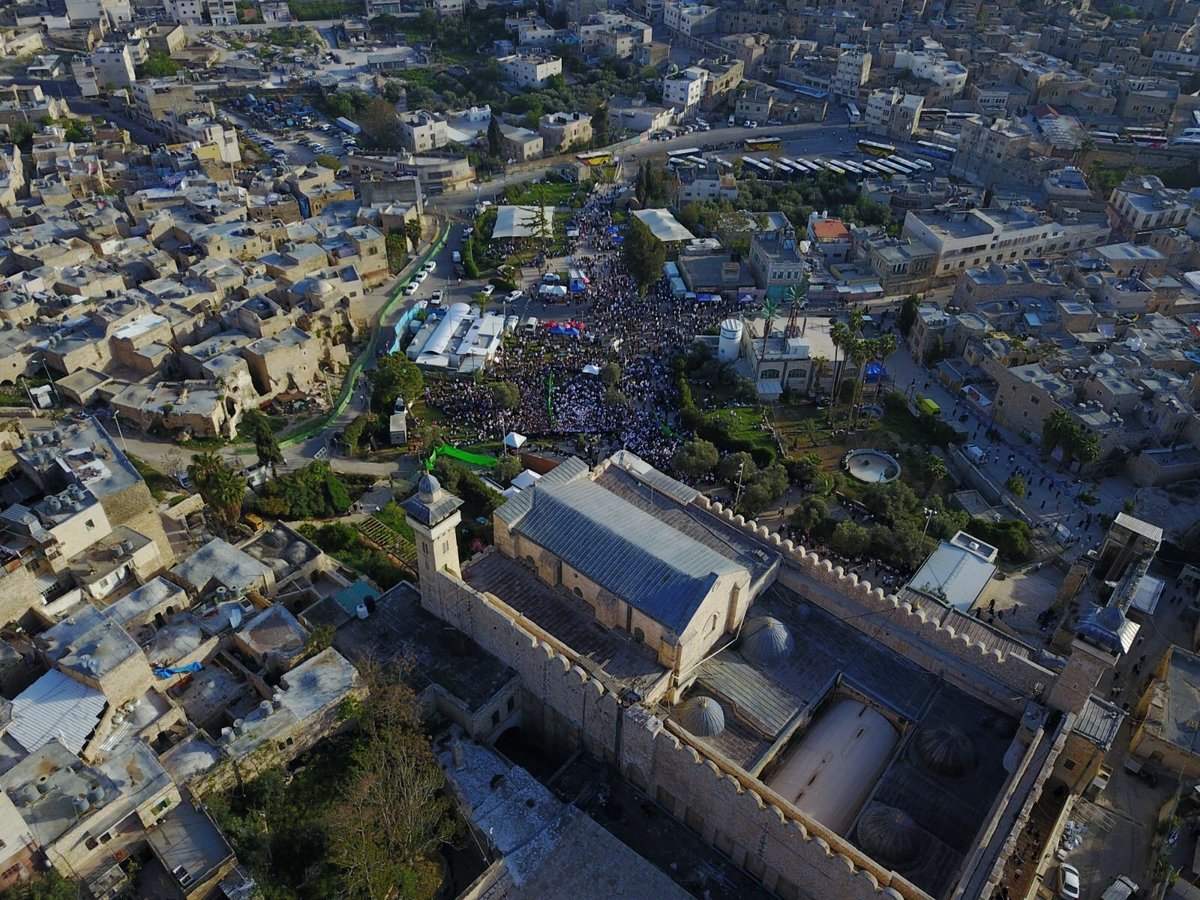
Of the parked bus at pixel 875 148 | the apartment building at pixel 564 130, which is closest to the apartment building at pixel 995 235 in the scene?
the parked bus at pixel 875 148

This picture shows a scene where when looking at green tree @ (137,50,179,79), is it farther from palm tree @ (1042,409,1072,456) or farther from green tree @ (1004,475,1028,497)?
green tree @ (1004,475,1028,497)

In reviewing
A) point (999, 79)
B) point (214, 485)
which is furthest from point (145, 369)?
point (999, 79)

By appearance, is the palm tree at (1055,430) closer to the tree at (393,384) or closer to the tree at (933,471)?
the tree at (933,471)

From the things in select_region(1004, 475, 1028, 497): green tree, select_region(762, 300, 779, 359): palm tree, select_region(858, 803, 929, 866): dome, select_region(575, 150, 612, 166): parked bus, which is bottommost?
select_region(1004, 475, 1028, 497): green tree

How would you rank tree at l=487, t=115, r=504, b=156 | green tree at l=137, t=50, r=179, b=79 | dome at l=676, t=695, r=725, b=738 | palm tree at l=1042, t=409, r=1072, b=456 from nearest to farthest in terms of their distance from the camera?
dome at l=676, t=695, r=725, b=738
palm tree at l=1042, t=409, r=1072, b=456
tree at l=487, t=115, r=504, b=156
green tree at l=137, t=50, r=179, b=79

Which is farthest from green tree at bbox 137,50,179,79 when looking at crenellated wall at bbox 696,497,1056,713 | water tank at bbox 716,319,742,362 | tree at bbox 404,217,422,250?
crenellated wall at bbox 696,497,1056,713

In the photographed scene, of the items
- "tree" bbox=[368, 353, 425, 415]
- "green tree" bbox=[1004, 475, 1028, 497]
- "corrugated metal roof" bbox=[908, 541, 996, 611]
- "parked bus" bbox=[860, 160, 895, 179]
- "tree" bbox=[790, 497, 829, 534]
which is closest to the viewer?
"corrugated metal roof" bbox=[908, 541, 996, 611]
